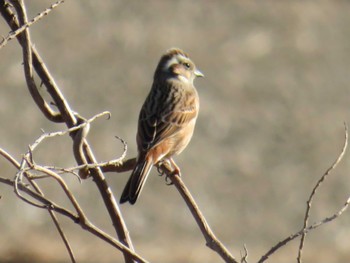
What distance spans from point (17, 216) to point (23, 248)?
376mm

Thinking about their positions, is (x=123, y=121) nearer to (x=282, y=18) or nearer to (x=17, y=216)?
(x=17, y=216)

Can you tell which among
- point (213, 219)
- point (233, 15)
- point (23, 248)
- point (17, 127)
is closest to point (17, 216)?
point (23, 248)

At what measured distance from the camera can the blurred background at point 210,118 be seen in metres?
11.4

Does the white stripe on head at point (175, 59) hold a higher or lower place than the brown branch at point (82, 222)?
higher

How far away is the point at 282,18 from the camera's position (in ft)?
50.4

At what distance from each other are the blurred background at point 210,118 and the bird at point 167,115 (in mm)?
4245

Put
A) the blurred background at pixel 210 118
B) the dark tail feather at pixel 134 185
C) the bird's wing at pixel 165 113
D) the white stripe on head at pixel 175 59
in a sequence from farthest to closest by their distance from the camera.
→ 1. the blurred background at pixel 210 118
2. the white stripe on head at pixel 175 59
3. the bird's wing at pixel 165 113
4. the dark tail feather at pixel 134 185

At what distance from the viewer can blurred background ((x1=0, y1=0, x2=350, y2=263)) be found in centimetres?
1139

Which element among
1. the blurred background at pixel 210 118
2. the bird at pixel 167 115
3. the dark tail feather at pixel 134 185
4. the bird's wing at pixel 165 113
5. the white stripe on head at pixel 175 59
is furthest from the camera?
the blurred background at pixel 210 118

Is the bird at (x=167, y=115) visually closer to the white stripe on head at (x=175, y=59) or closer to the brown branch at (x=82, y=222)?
the white stripe on head at (x=175, y=59)

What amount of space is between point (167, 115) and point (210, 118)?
6.61m

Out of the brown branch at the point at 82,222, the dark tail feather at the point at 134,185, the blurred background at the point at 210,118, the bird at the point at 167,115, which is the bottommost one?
the brown branch at the point at 82,222

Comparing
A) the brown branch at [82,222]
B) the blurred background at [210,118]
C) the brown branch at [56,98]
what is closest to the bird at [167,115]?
the brown branch at [56,98]

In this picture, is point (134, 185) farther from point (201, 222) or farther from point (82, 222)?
point (82, 222)
